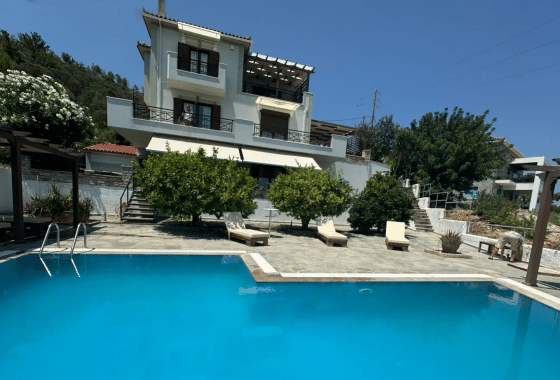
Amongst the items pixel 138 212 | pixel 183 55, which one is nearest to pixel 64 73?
pixel 183 55

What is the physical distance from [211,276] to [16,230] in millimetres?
6790

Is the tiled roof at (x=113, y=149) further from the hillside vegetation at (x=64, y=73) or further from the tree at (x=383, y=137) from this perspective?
the tree at (x=383, y=137)

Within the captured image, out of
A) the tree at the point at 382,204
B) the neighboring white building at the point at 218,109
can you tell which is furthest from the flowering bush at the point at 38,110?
the tree at the point at 382,204

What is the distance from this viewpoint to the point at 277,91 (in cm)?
2281

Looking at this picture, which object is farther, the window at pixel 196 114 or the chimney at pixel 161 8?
the chimney at pixel 161 8

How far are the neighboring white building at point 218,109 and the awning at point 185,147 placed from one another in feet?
0.19

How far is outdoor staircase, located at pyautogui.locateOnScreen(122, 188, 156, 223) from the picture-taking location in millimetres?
13688

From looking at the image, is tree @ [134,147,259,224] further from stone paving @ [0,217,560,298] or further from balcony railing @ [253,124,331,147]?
balcony railing @ [253,124,331,147]

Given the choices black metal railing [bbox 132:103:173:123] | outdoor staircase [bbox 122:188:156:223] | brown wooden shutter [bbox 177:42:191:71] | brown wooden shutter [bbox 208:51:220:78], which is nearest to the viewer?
outdoor staircase [bbox 122:188:156:223]

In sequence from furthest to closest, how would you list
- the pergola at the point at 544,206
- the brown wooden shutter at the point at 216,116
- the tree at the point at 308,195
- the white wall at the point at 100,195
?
1. the brown wooden shutter at the point at 216,116
2. the white wall at the point at 100,195
3. the tree at the point at 308,195
4. the pergola at the point at 544,206

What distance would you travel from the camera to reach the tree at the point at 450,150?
22.1m

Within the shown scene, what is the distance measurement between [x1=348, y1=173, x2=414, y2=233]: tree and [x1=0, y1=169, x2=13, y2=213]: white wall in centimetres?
1869

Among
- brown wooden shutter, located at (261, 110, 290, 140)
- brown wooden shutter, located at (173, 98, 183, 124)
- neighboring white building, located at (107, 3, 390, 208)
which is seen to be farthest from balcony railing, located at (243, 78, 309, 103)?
brown wooden shutter, located at (173, 98, 183, 124)

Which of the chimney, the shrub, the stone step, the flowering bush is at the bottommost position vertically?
the stone step
